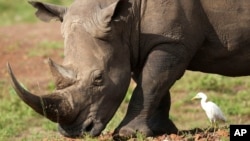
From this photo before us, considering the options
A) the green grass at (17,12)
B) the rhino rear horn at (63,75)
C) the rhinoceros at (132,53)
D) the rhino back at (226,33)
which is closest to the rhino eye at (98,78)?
the rhinoceros at (132,53)

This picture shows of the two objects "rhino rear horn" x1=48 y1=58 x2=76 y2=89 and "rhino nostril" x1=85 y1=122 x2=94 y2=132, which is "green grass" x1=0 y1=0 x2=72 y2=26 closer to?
"rhino rear horn" x1=48 y1=58 x2=76 y2=89

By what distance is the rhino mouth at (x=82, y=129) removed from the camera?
787 cm

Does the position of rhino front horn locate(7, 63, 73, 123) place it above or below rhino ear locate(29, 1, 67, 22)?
below

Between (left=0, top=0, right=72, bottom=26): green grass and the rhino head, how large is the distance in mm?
13075

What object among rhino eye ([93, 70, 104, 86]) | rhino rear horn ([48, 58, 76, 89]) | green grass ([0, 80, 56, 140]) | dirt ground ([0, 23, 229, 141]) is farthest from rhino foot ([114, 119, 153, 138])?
dirt ground ([0, 23, 229, 141])

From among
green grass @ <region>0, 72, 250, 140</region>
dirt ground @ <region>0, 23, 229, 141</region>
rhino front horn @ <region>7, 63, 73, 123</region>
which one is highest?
rhino front horn @ <region>7, 63, 73, 123</region>

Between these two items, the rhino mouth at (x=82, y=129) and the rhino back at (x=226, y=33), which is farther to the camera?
the rhino back at (x=226, y=33)

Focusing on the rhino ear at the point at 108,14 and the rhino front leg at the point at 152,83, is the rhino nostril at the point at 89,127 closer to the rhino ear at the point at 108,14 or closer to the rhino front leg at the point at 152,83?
the rhino front leg at the point at 152,83

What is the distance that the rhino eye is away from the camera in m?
7.91

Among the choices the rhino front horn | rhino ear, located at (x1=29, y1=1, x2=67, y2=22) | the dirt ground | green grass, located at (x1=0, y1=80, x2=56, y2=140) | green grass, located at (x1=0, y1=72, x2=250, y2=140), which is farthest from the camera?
the dirt ground

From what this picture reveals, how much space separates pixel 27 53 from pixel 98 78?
28.4 feet

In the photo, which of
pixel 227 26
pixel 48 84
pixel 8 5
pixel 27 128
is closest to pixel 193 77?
pixel 48 84

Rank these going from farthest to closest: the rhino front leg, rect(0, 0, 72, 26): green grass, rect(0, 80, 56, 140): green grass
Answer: rect(0, 0, 72, 26): green grass
rect(0, 80, 56, 140): green grass
the rhino front leg

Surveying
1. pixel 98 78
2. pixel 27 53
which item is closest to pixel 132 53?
pixel 98 78
